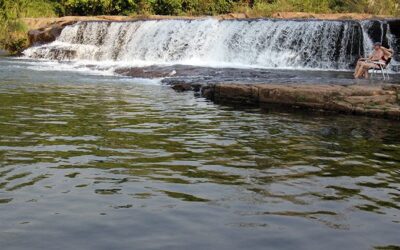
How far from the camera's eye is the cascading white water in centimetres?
2086

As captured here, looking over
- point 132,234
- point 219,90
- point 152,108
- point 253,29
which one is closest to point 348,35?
point 253,29

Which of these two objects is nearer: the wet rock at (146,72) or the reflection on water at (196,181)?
the reflection on water at (196,181)

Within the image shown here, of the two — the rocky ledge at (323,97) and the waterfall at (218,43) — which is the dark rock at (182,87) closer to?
the rocky ledge at (323,97)

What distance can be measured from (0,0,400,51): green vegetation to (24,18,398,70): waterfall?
18.0ft

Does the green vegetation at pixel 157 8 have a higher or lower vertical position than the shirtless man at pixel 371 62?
higher

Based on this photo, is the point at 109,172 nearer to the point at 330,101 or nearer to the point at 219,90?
the point at 330,101

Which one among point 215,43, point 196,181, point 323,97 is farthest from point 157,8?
point 196,181

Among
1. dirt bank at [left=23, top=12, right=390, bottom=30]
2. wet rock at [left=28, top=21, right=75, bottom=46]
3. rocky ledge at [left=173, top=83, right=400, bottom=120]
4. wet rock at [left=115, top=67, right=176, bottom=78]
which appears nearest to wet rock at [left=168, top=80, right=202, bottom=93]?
rocky ledge at [left=173, top=83, right=400, bottom=120]

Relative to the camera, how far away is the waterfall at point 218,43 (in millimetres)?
20812

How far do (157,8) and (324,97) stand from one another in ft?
91.3

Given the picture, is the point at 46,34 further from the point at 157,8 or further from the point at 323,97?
the point at 323,97

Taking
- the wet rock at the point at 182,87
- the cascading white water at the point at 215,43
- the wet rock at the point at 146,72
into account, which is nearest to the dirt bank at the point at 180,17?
the cascading white water at the point at 215,43

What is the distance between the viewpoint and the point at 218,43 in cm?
2355

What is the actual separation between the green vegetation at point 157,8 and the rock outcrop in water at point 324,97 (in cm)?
1992
